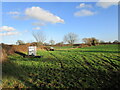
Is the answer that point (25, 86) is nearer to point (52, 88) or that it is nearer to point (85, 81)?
point (52, 88)

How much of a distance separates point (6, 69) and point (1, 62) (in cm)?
91

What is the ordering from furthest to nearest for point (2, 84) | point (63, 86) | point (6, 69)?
point (6, 69)
point (2, 84)
point (63, 86)

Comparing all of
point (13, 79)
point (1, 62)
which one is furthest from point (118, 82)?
point (1, 62)

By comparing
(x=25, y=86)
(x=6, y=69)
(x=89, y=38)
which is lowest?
(x=25, y=86)

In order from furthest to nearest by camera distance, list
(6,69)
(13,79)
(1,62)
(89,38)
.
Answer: (89,38) → (1,62) → (6,69) → (13,79)

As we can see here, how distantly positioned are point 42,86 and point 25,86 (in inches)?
29.1

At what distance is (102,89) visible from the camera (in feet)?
11.9

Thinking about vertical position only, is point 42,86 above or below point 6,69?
below

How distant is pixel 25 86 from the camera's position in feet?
13.2

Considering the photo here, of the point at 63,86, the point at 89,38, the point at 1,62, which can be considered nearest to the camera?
the point at 63,86

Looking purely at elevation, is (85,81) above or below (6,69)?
below

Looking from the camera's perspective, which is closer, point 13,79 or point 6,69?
point 13,79

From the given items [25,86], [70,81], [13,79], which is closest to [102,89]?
[70,81]

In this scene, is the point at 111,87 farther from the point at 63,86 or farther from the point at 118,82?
the point at 63,86
